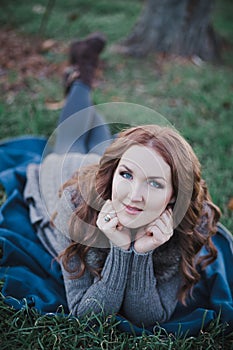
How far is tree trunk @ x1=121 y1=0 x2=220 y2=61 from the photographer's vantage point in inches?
170

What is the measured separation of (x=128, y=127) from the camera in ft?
5.05

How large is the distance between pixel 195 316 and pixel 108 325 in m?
0.37

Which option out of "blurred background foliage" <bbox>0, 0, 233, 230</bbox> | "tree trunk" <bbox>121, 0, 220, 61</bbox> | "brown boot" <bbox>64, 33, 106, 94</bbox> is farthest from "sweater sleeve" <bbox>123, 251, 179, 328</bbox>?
"tree trunk" <bbox>121, 0, 220, 61</bbox>

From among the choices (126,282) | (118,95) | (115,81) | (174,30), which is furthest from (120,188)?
(174,30)

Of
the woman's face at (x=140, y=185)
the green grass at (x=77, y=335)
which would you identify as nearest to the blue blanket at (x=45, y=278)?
the green grass at (x=77, y=335)

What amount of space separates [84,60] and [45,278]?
1.68 metres

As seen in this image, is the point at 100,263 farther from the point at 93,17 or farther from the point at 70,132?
the point at 93,17

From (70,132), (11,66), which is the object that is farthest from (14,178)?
(11,66)

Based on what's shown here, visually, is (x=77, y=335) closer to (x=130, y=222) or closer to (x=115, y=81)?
(x=130, y=222)

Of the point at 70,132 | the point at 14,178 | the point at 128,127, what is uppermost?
the point at 128,127

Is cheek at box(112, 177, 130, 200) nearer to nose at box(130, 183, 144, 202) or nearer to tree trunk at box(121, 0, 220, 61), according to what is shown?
nose at box(130, 183, 144, 202)

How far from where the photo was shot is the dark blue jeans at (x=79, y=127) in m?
2.37

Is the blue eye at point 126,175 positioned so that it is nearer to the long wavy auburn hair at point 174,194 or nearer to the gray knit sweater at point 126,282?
the long wavy auburn hair at point 174,194

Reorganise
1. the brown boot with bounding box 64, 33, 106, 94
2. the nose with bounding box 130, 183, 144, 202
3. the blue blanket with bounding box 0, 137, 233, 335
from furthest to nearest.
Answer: the brown boot with bounding box 64, 33, 106, 94 → the blue blanket with bounding box 0, 137, 233, 335 → the nose with bounding box 130, 183, 144, 202
